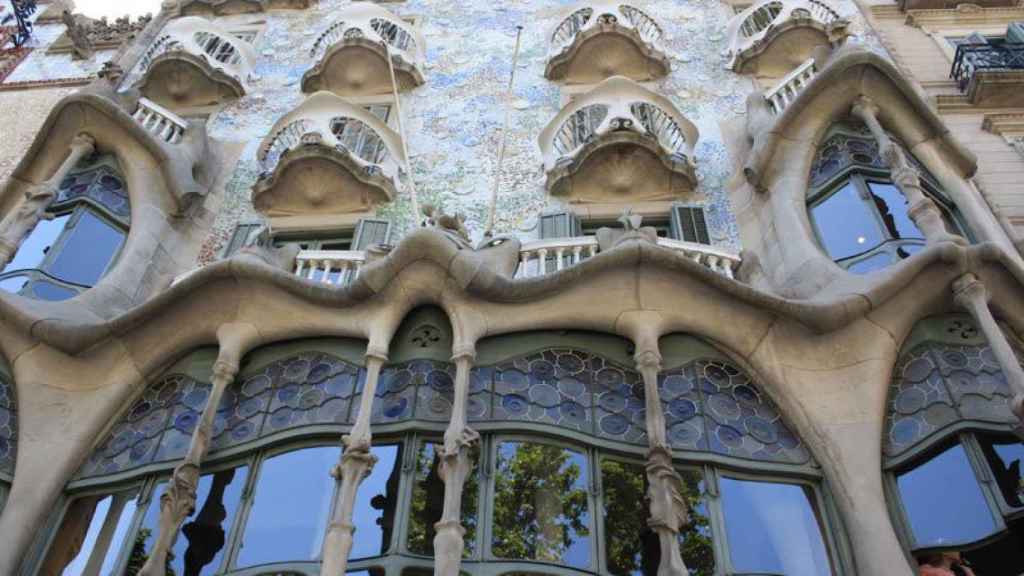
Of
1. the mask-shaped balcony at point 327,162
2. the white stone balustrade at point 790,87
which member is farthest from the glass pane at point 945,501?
the mask-shaped balcony at point 327,162

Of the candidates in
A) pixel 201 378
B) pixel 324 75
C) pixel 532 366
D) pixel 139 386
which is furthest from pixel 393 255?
pixel 324 75

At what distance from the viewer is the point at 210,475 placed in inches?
306

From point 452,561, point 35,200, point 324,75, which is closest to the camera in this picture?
point 452,561

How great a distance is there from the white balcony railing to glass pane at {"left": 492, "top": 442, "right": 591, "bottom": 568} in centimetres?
226

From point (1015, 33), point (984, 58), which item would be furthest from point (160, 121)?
point (1015, 33)

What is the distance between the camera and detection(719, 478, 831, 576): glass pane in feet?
23.4

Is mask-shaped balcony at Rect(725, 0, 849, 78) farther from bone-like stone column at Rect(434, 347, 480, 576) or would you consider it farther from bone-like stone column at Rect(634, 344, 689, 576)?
bone-like stone column at Rect(434, 347, 480, 576)

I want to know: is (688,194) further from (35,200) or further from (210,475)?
(35,200)

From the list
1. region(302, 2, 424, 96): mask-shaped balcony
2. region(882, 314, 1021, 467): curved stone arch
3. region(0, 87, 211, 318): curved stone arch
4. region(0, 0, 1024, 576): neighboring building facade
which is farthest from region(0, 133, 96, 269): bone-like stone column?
region(882, 314, 1021, 467): curved stone arch

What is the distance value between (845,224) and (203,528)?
23.1ft

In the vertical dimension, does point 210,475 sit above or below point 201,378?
below

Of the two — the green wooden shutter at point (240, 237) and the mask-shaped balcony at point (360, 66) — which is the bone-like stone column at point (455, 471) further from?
the mask-shaped balcony at point (360, 66)

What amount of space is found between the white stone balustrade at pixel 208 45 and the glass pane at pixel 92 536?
8.34m

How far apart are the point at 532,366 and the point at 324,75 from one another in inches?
314
